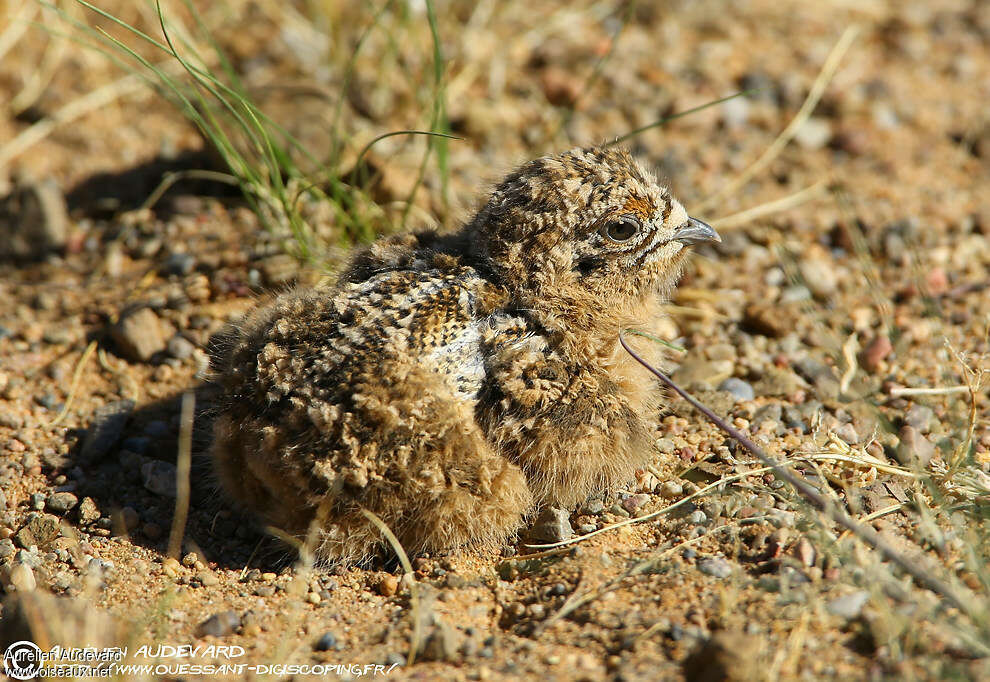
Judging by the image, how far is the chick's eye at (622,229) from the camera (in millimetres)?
3984

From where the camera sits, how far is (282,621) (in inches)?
138

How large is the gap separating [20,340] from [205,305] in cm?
98

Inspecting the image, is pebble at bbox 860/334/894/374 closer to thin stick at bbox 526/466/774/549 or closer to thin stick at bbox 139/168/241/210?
thin stick at bbox 526/466/774/549

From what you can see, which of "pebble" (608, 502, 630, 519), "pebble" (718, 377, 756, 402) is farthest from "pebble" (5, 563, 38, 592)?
"pebble" (718, 377, 756, 402)

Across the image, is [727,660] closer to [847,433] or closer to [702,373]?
[847,433]

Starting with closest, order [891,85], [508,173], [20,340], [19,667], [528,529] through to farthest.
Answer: [19,667] < [528,529] < [508,173] < [20,340] < [891,85]

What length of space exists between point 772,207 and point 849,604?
3.31 m


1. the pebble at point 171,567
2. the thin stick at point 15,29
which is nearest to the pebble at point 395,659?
the pebble at point 171,567

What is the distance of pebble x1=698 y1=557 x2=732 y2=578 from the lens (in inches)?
138

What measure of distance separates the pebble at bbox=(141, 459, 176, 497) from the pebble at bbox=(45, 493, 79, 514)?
1.02 feet

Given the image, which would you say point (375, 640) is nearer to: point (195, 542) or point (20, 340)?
point (195, 542)

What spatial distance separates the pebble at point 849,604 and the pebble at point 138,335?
353 centimetres

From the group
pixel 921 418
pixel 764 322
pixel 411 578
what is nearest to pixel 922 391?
pixel 921 418

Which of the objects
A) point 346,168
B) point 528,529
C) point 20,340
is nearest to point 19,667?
point 528,529
